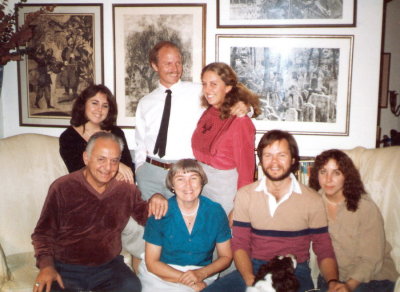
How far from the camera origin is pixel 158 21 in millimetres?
3352

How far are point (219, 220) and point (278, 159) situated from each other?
1.81 ft

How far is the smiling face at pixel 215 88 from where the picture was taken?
244 cm

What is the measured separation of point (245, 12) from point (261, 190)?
6.02ft

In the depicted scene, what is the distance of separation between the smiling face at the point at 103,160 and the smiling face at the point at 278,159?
3.27 ft

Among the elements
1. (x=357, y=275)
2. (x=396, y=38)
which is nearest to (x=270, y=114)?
(x=357, y=275)

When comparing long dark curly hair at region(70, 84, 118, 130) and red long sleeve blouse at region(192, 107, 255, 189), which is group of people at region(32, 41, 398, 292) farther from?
long dark curly hair at region(70, 84, 118, 130)

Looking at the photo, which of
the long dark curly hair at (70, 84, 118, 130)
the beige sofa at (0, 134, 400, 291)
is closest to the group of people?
the beige sofa at (0, 134, 400, 291)

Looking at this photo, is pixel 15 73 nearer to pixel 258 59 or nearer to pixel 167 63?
pixel 167 63

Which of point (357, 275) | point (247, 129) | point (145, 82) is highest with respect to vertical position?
point (145, 82)

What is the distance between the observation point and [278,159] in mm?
2186

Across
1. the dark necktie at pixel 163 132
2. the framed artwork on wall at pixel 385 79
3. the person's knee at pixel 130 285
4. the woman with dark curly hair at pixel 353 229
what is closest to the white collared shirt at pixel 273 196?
the woman with dark curly hair at pixel 353 229

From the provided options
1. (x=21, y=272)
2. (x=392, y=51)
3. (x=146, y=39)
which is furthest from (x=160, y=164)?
(x=392, y=51)

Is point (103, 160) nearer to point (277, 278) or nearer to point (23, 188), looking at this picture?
point (23, 188)

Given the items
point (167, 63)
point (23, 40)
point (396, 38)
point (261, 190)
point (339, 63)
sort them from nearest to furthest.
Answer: point (261, 190), point (167, 63), point (23, 40), point (339, 63), point (396, 38)
